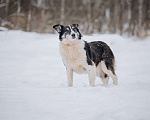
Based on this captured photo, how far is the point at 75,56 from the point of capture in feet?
13.8

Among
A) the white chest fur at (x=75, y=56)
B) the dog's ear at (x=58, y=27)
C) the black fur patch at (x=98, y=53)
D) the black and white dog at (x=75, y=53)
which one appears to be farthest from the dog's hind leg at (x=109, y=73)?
the dog's ear at (x=58, y=27)

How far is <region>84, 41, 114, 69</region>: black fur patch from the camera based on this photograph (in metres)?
4.47

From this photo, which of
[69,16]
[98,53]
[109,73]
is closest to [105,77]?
[109,73]

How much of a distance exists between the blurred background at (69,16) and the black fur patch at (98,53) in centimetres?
1126

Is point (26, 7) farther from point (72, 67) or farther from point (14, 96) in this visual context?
point (14, 96)

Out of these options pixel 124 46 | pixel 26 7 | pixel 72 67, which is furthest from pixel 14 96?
pixel 26 7

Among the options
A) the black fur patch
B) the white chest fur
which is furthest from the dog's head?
the black fur patch

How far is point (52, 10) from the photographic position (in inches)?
870

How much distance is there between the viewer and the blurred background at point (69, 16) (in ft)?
51.8

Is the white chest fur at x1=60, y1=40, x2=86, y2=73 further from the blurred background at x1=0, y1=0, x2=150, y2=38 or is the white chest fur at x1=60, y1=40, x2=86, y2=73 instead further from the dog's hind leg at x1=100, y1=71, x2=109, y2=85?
the blurred background at x1=0, y1=0, x2=150, y2=38

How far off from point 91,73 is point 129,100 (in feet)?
5.28

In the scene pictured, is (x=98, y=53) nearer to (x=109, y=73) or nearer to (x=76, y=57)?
(x=109, y=73)

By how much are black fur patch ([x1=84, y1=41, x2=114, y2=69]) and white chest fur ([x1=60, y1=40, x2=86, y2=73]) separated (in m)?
0.17

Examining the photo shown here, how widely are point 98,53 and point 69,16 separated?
1708cm
